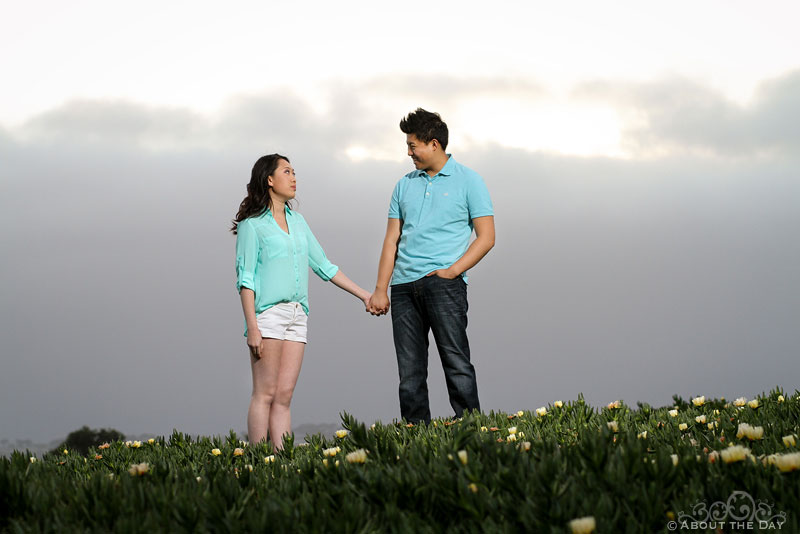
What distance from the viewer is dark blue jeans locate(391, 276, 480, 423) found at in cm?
679

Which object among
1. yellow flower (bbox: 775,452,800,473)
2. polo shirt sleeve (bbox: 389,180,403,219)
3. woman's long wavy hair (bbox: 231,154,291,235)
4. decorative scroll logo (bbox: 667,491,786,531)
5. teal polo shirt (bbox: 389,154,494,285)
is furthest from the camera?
polo shirt sleeve (bbox: 389,180,403,219)

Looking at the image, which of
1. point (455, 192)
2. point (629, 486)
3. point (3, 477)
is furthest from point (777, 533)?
point (455, 192)

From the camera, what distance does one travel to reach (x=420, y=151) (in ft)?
23.5

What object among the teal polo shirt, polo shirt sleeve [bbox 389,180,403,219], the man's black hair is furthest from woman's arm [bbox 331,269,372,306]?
the man's black hair

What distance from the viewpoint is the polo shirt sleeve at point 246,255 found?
6.31 meters

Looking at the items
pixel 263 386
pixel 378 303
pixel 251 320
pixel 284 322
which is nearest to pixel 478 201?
pixel 378 303

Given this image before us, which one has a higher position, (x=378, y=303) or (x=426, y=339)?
(x=378, y=303)

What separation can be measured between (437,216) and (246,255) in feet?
6.12

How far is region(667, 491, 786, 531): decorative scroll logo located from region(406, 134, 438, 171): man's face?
4.69 metres

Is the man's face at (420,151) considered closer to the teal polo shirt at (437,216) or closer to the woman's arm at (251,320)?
the teal polo shirt at (437,216)

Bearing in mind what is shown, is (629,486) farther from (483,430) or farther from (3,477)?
(3,477)

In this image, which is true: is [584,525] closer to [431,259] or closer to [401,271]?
[431,259]

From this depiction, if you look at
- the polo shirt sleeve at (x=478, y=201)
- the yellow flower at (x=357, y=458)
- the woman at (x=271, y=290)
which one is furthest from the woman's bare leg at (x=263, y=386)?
the yellow flower at (x=357, y=458)

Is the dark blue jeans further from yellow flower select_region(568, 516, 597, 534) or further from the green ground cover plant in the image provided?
yellow flower select_region(568, 516, 597, 534)
